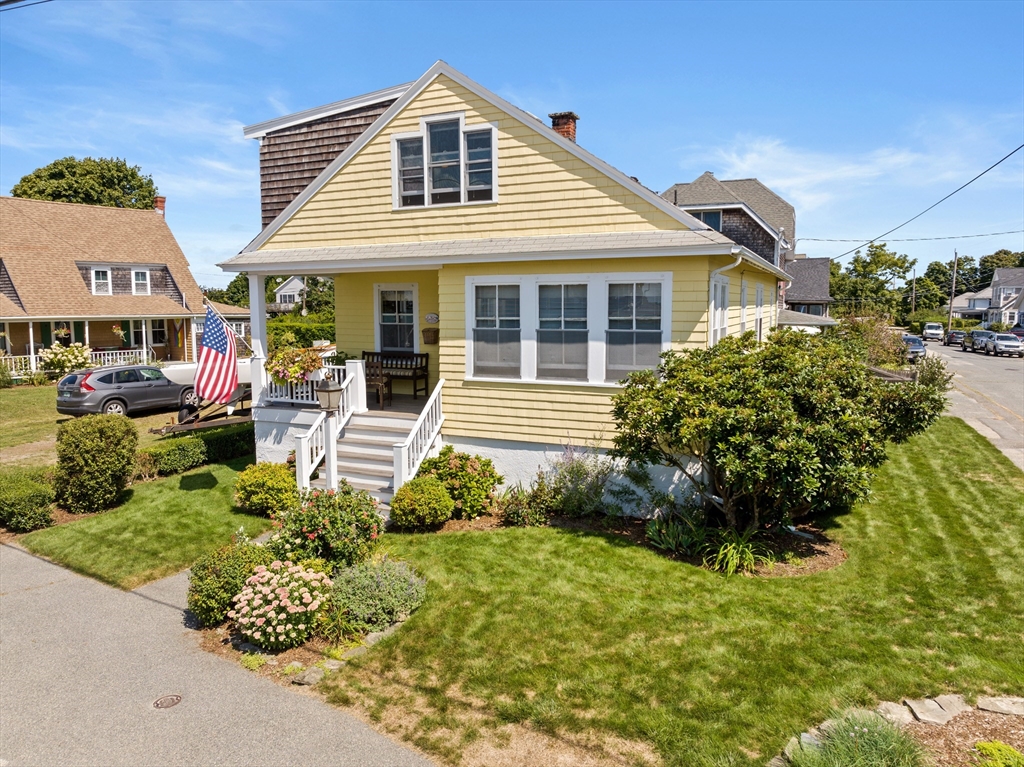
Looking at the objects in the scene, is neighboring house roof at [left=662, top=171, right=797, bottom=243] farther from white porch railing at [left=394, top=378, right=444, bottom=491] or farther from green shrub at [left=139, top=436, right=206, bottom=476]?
green shrub at [left=139, top=436, right=206, bottom=476]

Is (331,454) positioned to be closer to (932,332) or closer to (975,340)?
(975,340)

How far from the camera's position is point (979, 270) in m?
111

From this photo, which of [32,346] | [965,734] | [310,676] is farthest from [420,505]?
[32,346]

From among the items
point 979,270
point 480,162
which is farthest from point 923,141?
point 979,270

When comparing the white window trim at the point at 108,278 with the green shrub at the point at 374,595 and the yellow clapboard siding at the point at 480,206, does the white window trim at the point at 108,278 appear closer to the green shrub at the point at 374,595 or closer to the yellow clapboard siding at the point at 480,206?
the yellow clapboard siding at the point at 480,206

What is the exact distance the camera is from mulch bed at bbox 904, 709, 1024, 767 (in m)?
4.79

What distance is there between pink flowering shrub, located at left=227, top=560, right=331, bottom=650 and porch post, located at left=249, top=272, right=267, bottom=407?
21.8ft

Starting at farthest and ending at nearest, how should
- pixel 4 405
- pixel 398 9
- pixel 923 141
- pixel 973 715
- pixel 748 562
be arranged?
pixel 4 405 → pixel 923 141 → pixel 398 9 → pixel 748 562 → pixel 973 715

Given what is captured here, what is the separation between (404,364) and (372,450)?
8.27ft

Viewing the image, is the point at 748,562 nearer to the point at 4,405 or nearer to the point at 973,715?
the point at 973,715

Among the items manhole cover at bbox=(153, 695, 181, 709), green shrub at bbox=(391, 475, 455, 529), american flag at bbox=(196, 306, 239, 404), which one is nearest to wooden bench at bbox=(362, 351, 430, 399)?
american flag at bbox=(196, 306, 239, 404)

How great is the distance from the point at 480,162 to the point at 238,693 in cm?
895

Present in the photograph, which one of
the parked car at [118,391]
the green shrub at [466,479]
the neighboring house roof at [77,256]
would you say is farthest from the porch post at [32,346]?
the green shrub at [466,479]

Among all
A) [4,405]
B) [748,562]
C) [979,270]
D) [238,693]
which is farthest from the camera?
[979,270]
